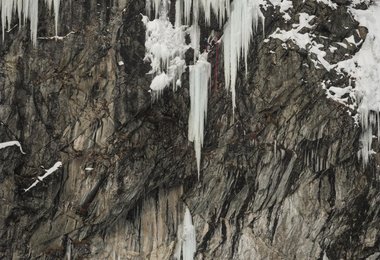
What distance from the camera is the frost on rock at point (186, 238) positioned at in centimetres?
1320

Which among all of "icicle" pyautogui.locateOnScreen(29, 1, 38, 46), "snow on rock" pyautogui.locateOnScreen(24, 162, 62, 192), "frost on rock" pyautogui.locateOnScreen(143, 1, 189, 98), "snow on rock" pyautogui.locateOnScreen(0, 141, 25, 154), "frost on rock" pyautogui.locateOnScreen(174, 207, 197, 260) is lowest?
"frost on rock" pyautogui.locateOnScreen(174, 207, 197, 260)

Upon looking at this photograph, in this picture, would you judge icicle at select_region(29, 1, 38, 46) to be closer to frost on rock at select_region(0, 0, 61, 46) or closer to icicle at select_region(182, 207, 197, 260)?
frost on rock at select_region(0, 0, 61, 46)

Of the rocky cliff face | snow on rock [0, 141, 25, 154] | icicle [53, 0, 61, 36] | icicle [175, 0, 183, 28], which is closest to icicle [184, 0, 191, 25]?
icicle [175, 0, 183, 28]

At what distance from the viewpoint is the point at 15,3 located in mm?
12062

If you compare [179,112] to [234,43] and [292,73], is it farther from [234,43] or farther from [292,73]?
[292,73]

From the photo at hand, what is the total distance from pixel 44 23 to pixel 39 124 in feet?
7.77

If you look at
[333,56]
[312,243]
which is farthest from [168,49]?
[312,243]

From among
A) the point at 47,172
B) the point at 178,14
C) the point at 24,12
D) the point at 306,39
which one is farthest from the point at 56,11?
the point at 306,39

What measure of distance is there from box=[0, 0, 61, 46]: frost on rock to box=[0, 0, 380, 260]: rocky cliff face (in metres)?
0.20

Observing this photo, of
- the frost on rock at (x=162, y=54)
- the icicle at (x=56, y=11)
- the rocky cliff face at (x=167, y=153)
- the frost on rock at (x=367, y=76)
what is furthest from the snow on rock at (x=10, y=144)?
the frost on rock at (x=367, y=76)

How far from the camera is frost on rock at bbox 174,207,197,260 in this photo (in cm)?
1320

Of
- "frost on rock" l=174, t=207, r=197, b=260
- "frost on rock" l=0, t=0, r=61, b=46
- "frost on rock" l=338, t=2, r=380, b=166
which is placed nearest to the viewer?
"frost on rock" l=0, t=0, r=61, b=46

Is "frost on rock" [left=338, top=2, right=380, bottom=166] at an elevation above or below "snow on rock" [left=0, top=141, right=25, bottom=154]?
above

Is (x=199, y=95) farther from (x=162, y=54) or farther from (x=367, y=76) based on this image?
(x=367, y=76)
